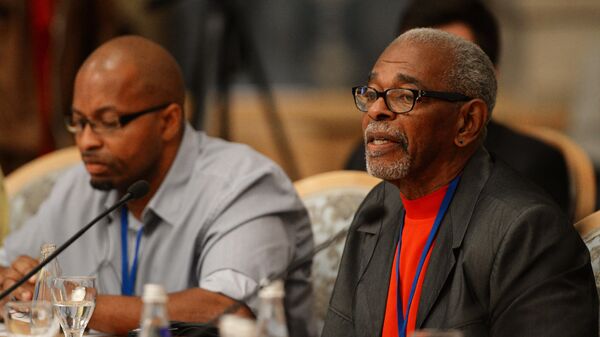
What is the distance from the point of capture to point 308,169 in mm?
6539

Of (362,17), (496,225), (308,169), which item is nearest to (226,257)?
(496,225)

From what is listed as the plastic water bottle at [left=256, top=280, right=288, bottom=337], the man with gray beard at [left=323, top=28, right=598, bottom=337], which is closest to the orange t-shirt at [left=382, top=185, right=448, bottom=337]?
the man with gray beard at [left=323, top=28, right=598, bottom=337]

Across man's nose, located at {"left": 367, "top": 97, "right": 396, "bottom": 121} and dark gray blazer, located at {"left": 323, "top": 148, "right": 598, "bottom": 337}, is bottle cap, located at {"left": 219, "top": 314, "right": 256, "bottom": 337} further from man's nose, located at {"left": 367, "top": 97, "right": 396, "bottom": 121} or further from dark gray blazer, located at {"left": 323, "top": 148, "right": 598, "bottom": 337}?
man's nose, located at {"left": 367, "top": 97, "right": 396, "bottom": 121}

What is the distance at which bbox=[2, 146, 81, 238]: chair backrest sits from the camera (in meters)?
3.25

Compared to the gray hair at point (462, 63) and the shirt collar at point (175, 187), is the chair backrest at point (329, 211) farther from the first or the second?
the gray hair at point (462, 63)

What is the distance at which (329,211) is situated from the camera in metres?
2.77

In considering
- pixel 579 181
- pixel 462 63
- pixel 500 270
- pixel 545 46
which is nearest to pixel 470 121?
pixel 462 63

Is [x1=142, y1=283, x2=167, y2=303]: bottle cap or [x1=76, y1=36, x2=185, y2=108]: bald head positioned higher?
[x1=76, y1=36, x2=185, y2=108]: bald head

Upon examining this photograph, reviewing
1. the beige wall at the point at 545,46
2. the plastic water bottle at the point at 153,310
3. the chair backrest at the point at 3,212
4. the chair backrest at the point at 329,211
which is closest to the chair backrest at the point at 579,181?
the chair backrest at the point at 329,211

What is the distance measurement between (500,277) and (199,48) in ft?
8.56

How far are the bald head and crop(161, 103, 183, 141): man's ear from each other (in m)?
0.02

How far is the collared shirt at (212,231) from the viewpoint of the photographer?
8.16 feet

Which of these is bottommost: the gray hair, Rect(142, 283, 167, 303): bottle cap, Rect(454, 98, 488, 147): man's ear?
Rect(142, 283, 167, 303): bottle cap

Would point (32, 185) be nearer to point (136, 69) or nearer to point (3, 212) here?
point (3, 212)
